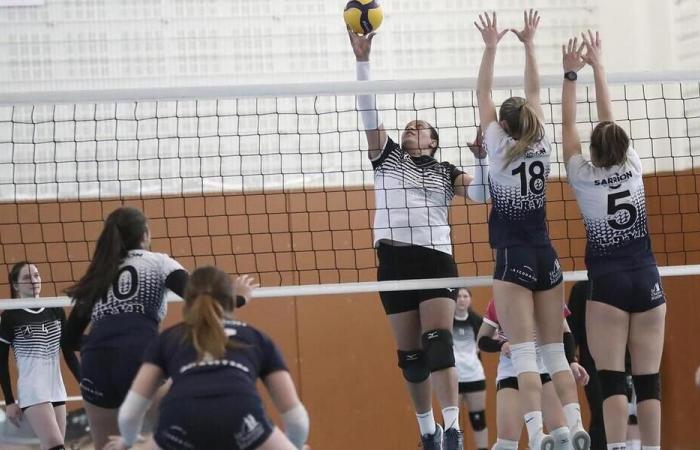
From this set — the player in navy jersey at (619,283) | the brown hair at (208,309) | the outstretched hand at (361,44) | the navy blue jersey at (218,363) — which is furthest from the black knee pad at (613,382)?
the outstretched hand at (361,44)

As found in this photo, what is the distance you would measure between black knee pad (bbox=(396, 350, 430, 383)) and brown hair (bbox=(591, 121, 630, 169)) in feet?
5.46

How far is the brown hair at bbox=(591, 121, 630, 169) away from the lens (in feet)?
19.5

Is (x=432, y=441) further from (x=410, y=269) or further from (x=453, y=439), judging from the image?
(x=410, y=269)

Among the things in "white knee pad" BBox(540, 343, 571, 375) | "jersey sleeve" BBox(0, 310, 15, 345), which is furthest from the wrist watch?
"jersey sleeve" BBox(0, 310, 15, 345)

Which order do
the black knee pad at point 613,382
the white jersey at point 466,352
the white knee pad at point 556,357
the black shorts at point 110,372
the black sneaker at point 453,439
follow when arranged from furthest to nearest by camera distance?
the white jersey at point 466,352 < the black sneaker at point 453,439 < the white knee pad at point 556,357 < the black knee pad at point 613,382 < the black shorts at point 110,372

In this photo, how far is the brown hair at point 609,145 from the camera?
5941mm

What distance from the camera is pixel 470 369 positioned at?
9.59m

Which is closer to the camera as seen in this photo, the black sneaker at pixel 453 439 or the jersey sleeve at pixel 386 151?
the black sneaker at pixel 453 439

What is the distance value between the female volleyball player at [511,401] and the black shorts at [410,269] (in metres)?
0.78

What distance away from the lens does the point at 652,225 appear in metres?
11.0

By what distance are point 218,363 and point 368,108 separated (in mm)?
2781

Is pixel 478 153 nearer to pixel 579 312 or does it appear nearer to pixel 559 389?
pixel 559 389

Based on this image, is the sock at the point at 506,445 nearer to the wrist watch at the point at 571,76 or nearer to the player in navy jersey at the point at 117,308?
the wrist watch at the point at 571,76

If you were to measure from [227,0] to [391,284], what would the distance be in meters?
5.44
